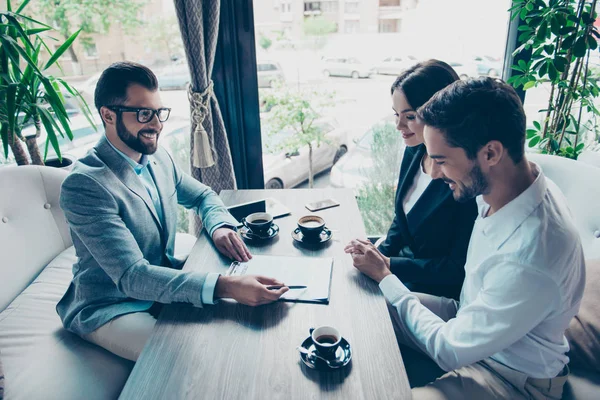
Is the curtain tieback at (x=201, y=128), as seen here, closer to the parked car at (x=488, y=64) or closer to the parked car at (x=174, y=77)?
the parked car at (x=174, y=77)

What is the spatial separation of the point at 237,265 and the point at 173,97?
1.43 metres

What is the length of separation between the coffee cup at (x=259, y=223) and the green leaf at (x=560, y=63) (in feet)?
5.19

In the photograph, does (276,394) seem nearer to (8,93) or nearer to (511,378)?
(511,378)

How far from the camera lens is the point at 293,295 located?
1.16m

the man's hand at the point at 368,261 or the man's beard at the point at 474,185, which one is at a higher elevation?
the man's beard at the point at 474,185

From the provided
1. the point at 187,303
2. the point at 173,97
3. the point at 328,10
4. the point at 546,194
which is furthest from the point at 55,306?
the point at 328,10

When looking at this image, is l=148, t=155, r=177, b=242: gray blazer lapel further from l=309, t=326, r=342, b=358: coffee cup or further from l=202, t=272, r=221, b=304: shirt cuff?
l=309, t=326, r=342, b=358: coffee cup

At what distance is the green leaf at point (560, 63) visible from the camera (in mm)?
1933

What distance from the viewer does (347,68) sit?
7.96 ft

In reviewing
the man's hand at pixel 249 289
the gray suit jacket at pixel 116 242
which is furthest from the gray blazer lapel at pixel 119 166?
the man's hand at pixel 249 289

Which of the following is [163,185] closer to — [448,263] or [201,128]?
[201,128]

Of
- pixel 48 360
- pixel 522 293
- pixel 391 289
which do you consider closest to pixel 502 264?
pixel 522 293

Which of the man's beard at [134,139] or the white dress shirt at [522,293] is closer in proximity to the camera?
the white dress shirt at [522,293]

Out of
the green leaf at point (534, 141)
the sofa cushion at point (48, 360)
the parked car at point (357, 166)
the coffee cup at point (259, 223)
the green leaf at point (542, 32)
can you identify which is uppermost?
the green leaf at point (542, 32)
